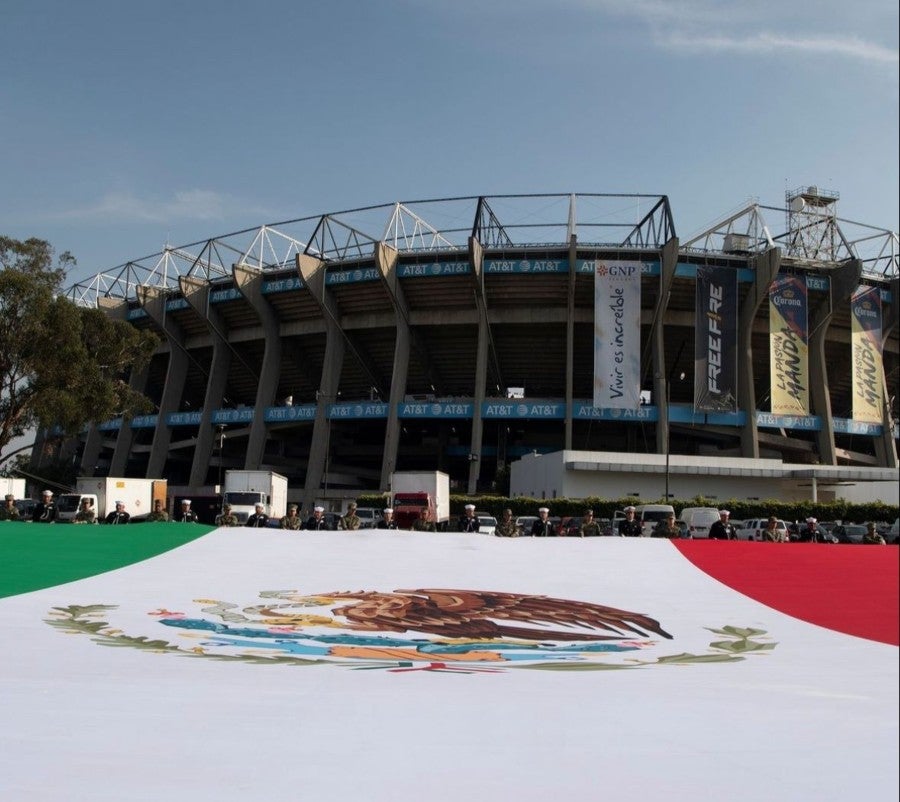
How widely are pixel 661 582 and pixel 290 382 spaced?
70018mm

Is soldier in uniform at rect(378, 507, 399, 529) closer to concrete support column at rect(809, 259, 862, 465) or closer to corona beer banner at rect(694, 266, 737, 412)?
corona beer banner at rect(694, 266, 737, 412)

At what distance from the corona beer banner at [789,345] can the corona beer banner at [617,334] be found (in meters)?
10.4

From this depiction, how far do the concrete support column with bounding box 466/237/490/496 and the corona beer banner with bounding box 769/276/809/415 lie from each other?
2111 centimetres

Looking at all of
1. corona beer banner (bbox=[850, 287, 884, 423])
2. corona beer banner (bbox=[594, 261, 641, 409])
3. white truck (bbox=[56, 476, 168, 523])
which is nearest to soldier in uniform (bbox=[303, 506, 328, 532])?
white truck (bbox=[56, 476, 168, 523])

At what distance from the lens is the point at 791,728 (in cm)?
384

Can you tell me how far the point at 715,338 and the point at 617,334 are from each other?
7549 millimetres

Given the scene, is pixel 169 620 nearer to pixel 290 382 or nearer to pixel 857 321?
pixel 857 321

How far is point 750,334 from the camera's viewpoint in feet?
203

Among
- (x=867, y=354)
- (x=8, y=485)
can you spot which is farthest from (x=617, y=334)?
(x=8, y=485)

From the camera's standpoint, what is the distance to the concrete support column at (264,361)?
66.2 meters

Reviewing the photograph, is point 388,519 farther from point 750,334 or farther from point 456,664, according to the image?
point 750,334

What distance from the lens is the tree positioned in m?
27.7

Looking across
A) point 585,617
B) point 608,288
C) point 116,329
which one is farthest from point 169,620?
point 608,288

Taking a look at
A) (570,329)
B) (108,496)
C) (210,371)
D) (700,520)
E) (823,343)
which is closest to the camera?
(700,520)
